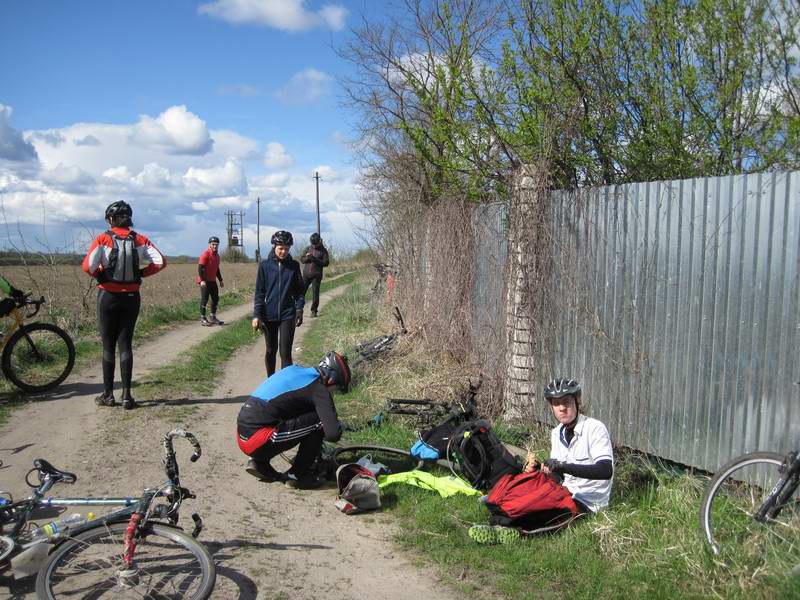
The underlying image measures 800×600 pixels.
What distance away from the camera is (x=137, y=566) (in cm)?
343

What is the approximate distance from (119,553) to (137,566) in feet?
0.40

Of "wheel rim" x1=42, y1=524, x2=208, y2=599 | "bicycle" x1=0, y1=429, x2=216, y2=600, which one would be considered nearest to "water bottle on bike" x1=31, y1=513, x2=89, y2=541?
"bicycle" x1=0, y1=429, x2=216, y2=600

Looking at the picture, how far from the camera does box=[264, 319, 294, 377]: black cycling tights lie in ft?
25.1

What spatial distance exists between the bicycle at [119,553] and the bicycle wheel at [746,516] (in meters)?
2.96

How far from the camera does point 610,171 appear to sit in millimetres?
7332

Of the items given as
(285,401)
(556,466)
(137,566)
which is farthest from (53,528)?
(556,466)

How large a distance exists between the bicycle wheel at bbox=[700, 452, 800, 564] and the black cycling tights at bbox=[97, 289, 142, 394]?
5.60 m

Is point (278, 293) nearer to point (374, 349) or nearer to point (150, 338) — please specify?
point (374, 349)

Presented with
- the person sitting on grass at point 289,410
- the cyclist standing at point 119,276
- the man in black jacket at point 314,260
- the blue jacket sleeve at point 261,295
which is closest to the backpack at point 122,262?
the cyclist standing at point 119,276

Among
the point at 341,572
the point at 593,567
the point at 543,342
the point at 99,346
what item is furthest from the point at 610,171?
the point at 99,346

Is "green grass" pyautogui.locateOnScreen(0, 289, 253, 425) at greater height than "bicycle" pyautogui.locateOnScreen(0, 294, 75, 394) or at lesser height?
lesser

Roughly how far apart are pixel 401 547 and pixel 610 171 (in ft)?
15.8

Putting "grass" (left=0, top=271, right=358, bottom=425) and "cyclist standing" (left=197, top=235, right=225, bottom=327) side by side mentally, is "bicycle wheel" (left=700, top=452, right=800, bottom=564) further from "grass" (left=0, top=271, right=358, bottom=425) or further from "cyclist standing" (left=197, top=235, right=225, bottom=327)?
"cyclist standing" (left=197, top=235, right=225, bottom=327)

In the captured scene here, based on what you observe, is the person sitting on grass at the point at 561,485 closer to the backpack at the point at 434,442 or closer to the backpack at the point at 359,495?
the backpack at the point at 359,495
